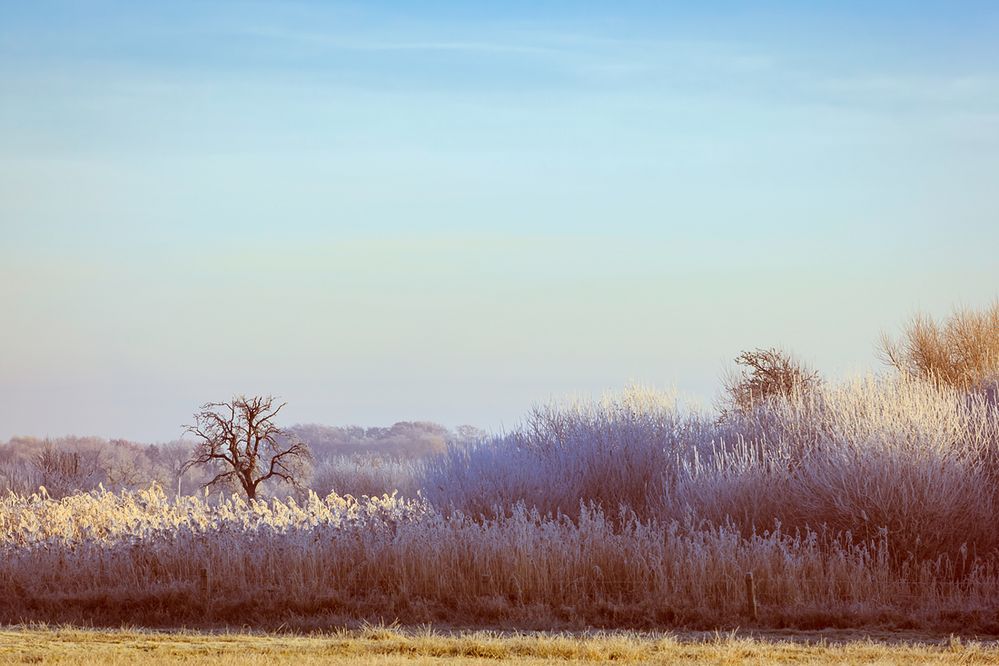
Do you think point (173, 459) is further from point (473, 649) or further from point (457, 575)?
point (473, 649)

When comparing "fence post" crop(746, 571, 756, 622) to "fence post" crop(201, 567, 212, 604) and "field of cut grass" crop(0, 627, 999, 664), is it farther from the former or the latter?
"fence post" crop(201, 567, 212, 604)

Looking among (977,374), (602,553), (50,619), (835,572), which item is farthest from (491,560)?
(977,374)

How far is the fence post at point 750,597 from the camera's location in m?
14.6

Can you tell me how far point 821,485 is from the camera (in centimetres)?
1842

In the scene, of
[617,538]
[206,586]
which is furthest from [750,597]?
[206,586]

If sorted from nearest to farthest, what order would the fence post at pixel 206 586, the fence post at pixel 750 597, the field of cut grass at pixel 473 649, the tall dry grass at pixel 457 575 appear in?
the field of cut grass at pixel 473 649
the fence post at pixel 750 597
the tall dry grass at pixel 457 575
the fence post at pixel 206 586

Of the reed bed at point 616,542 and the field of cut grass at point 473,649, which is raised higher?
the reed bed at point 616,542

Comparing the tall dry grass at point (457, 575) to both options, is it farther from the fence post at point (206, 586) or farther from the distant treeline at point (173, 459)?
the distant treeline at point (173, 459)

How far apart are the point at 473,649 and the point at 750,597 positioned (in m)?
4.22

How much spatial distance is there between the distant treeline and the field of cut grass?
10.8 meters

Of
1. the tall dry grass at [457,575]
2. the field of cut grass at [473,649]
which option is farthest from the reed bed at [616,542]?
the field of cut grass at [473,649]

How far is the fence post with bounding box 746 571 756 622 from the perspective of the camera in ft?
47.9

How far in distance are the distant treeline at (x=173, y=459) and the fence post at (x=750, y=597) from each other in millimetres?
9713

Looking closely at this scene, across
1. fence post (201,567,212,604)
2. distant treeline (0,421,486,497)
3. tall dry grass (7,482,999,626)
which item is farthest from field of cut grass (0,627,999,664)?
distant treeline (0,421,486,497)
